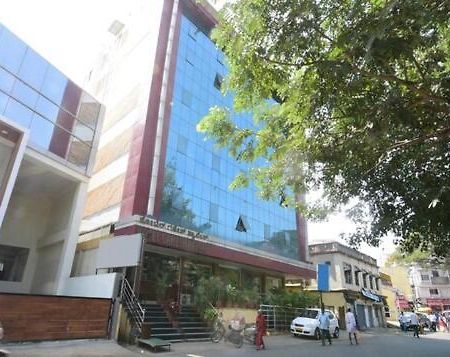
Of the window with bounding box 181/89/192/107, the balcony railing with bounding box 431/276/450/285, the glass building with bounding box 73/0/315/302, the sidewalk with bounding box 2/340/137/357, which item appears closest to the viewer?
the sidewalk with bounding box 2/340/137/357

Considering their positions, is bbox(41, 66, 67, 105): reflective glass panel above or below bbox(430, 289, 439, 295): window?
above

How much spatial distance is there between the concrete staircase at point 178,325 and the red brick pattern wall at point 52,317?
269cm

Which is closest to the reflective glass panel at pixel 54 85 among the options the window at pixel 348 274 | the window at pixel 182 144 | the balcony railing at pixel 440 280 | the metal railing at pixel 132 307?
the window at pixel 182 144

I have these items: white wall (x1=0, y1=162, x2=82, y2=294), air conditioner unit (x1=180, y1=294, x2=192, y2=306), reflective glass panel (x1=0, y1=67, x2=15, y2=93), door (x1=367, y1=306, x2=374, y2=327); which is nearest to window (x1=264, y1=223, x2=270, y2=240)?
air conditioner unit (x1=180, y1=294, x2=192, y2=306)

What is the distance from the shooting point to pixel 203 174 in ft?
73.1

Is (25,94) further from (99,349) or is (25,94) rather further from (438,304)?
(438,304)

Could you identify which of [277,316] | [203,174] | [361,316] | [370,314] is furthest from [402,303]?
[203,174]

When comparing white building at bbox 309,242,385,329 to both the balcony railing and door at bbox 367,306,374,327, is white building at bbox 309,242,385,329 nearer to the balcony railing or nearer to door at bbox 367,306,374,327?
door at bbox 367,306,374,327

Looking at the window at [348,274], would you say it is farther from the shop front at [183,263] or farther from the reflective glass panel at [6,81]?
the reflective glass panel at [6,81]

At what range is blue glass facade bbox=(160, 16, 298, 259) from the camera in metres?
20.4

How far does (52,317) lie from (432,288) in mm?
64273

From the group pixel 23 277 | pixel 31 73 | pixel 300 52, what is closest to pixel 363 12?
pixel 300 52

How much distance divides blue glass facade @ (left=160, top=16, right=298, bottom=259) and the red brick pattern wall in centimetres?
741

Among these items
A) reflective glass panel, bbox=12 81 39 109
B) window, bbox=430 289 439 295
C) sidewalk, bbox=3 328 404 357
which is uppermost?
reflective glass panel, bbox=12 81 39 109
